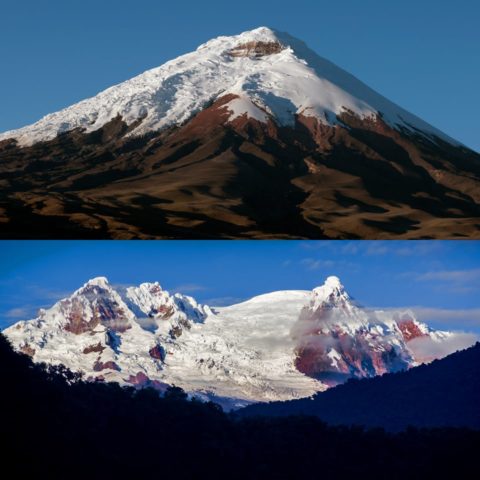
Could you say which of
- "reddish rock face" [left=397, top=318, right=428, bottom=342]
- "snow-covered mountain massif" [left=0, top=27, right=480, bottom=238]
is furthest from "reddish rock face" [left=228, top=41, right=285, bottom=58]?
"reddish rock face" [left=397, top=318, right=428, bottom=342]

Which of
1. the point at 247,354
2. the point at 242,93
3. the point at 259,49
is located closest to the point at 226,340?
the point at 247,354

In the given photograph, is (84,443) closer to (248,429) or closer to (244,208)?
(248,429)

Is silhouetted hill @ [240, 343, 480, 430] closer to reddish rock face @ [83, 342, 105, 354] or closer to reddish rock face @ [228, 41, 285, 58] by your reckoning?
reddish rock face @ [83, 342, 105, 354]

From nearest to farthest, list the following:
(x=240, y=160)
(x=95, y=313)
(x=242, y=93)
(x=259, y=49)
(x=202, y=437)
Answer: (x=202, y=437) < (x=95, y=313) < (x=240, y=160) < (x=242, y=93) < (x=259, y=49)

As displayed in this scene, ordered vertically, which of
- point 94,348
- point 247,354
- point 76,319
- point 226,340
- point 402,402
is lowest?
point 402,402

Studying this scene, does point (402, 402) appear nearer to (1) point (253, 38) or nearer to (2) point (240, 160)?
Answer: (2) point (240, 160)

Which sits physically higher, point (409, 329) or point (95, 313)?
point (95, 313)
